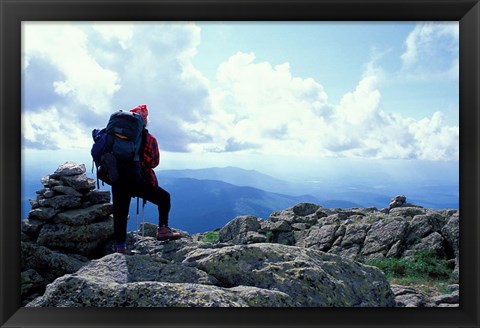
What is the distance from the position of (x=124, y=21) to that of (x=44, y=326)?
4106mm

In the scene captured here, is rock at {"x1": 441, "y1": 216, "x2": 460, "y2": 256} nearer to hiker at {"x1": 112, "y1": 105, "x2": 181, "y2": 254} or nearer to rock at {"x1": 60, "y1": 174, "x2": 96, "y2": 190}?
hiker at {"x1": 112, "y1": 105, "x2": 181, "y2": 254}

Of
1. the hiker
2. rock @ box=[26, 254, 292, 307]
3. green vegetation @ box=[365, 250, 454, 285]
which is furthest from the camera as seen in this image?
green vegetation @ box=[365, 250, 454, 285]

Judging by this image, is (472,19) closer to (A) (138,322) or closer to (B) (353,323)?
(B) (353,323)

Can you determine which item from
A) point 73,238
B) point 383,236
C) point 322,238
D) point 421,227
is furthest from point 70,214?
point 421,227

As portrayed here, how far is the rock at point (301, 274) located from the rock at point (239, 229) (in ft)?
29.6

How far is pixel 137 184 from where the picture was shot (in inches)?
322

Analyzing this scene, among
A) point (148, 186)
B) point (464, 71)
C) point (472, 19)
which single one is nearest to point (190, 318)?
point (148, 186)

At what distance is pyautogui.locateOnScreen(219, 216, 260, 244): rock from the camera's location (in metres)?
15.7

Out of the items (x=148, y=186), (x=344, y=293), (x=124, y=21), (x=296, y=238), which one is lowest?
(x=296, y=238)

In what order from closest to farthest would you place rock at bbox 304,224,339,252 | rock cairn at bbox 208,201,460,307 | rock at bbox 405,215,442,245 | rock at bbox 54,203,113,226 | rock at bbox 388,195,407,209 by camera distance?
rock at bbox 54,203,113,226 → rock cairn at bbox 208,201,460,307 → rock at bbox 405,215,442,245 → rock at bbox 304,224,339,252 → rock at bbox 388,195,407,209

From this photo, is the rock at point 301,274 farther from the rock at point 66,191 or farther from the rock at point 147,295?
the rock at point 66,191

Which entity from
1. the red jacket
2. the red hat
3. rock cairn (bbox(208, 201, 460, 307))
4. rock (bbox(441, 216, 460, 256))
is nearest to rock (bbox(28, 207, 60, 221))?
the red jacket

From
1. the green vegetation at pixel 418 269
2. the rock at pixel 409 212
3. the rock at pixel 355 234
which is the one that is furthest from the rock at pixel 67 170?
the rock at pixel 409 212

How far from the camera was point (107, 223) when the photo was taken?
418 inches
